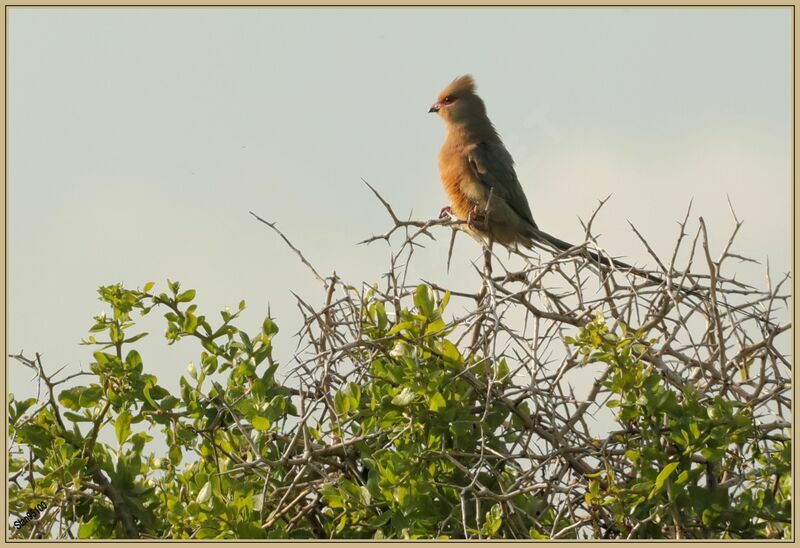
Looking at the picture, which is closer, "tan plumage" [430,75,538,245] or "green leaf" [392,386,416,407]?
"green leaf" [392,386,416,407]

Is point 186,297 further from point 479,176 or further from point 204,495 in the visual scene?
point 479,176

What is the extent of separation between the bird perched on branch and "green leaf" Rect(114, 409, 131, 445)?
2.96 metres

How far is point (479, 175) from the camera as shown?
19.5ft

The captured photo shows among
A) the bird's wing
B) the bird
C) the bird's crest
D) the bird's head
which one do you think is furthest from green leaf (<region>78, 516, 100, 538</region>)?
the bird's crest

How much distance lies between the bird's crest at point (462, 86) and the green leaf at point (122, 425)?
401 centimetres

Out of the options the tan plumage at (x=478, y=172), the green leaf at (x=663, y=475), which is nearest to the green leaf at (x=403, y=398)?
the green leaf at (x=663, y=475)

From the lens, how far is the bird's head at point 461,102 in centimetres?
637

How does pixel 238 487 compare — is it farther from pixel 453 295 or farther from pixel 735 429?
pixel 735 429

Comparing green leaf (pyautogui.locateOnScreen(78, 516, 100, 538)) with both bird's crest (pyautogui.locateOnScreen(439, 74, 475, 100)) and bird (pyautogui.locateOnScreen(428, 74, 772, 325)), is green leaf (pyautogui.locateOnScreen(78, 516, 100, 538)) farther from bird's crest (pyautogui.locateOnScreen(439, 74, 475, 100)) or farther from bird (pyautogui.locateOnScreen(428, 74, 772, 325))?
bird's crest (pyautogui.locateOnScreen(439, 74, 475, 100))

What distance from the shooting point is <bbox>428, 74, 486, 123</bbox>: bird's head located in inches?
251

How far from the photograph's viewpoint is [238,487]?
2.67 meters

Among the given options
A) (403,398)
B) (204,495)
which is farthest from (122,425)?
(403,398)

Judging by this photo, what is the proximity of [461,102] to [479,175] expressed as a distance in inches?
28.1

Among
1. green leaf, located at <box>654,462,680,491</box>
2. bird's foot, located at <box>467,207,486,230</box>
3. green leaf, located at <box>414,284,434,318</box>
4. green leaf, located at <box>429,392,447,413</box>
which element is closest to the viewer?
green leaf, located at <box>654,462,680,491</box>
